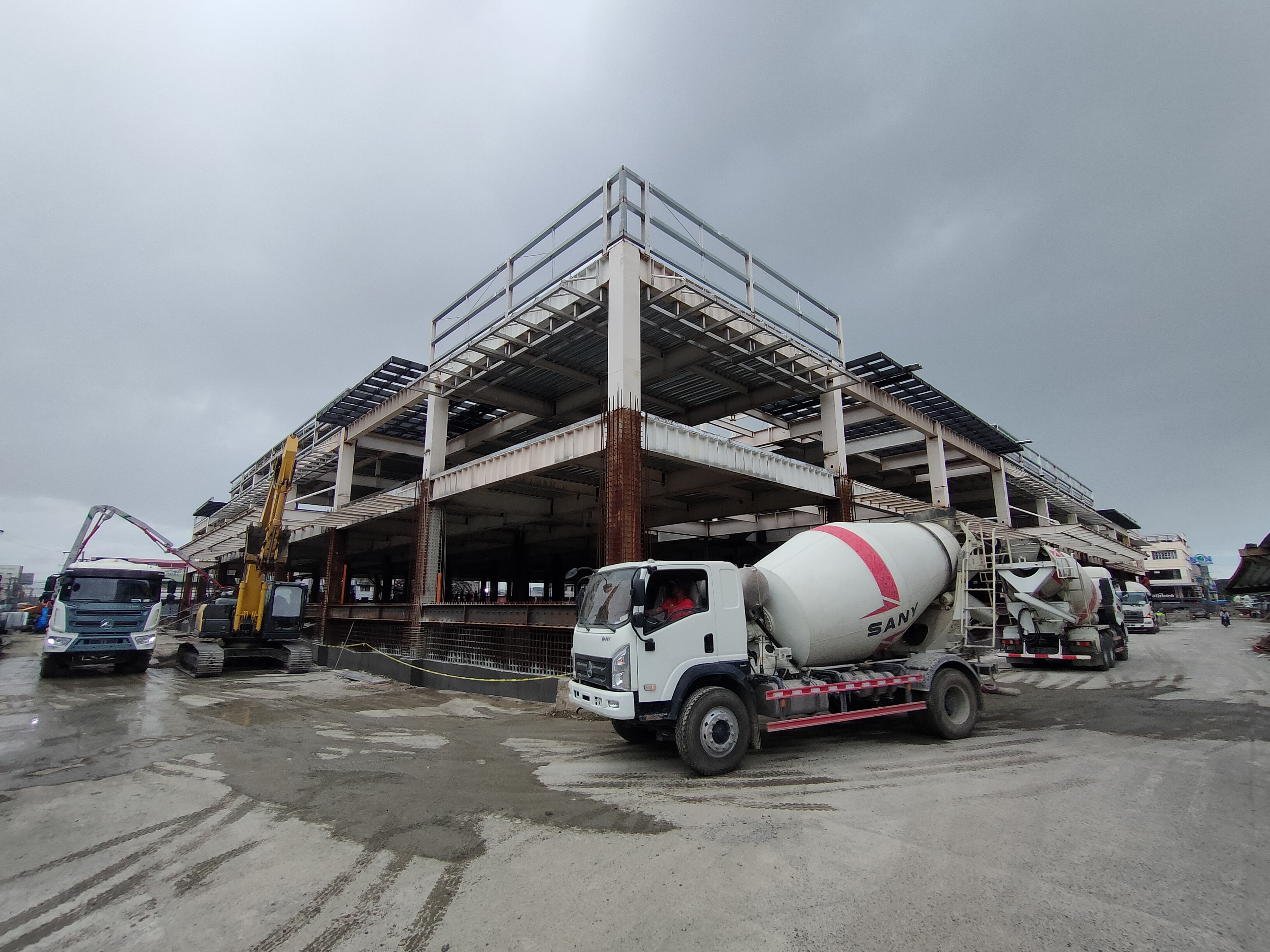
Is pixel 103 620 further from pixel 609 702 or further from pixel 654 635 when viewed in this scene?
pixel 654 635

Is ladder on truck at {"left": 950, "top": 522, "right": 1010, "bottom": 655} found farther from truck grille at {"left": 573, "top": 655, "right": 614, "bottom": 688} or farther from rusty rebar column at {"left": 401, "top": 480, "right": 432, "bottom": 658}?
rusty rebar column at {"left": 401, "top": 480, "right": 432, "bottom": 658}

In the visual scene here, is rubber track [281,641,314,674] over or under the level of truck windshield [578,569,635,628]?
under

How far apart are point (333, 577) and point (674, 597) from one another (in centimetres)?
2325

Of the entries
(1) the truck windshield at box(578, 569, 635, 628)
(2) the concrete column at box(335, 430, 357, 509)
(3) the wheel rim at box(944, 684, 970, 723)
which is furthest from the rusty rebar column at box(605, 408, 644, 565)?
(2) the concrete column at box(335, 430, 357, 509)

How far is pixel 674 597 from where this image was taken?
8.01m

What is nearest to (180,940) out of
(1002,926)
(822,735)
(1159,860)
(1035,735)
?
(1002,926)

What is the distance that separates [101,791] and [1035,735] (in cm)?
1275

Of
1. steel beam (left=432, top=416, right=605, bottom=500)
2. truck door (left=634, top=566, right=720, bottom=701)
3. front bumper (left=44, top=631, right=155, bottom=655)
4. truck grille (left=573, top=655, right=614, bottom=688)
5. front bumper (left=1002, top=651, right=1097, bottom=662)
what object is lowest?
front bumper (left=1002, top=651, right=1097, bottom=662)

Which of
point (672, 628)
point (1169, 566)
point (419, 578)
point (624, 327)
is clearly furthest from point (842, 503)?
point (1169, 566)

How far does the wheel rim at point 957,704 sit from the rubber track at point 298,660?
63.7 ft

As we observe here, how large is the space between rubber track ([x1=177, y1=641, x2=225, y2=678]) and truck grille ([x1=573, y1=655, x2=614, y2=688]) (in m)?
15.8

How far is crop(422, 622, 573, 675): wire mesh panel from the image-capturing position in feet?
Result: 46.2

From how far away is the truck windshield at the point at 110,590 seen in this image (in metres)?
17.5

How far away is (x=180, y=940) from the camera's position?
388 cm
